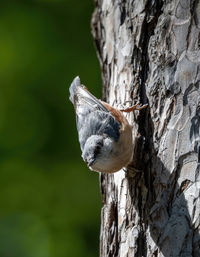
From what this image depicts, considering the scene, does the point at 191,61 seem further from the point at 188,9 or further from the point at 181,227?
the point at 181,227

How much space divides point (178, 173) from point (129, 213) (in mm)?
520

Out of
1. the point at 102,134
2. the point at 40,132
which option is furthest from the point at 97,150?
the point at 40,132

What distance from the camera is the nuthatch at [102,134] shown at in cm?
306

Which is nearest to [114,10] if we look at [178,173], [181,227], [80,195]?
[178,173]

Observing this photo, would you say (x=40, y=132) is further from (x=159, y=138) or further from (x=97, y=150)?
(x=159, y=138)

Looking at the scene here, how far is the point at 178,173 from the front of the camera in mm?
2615

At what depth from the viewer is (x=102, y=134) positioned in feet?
11.1

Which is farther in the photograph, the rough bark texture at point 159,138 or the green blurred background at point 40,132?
the green blurred background at point 40,132

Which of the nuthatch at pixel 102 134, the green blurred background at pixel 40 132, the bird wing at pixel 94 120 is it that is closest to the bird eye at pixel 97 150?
the nuthatch at pixel 102 134

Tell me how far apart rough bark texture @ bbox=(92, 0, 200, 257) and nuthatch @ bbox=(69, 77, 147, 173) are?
0.26 feet

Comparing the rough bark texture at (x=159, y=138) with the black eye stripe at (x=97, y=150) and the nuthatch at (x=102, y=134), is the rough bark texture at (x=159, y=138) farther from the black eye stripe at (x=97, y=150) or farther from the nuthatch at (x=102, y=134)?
the black eye stripe at (x=97, y=150)

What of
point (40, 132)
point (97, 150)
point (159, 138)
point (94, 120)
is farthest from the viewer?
point (40, 132)

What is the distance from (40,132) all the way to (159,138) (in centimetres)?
258

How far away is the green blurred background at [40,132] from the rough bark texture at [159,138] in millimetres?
1826
